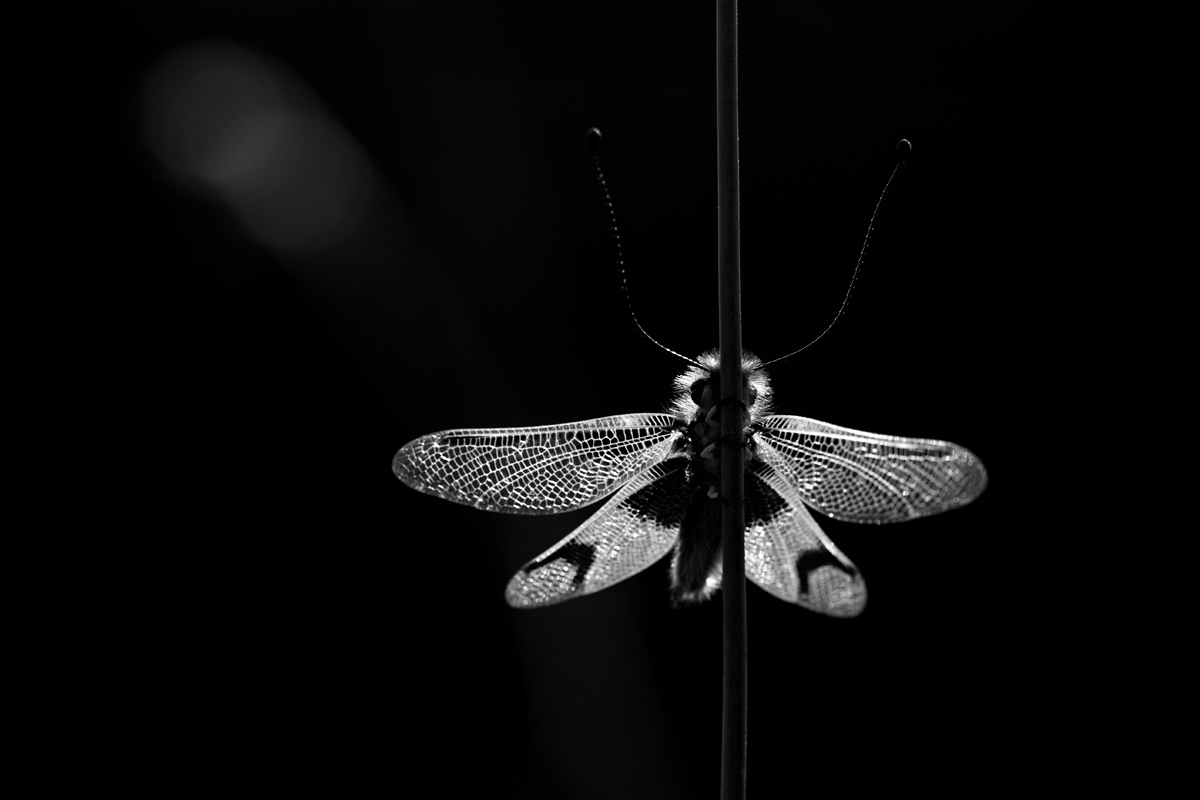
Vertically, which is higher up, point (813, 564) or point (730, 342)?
point (730, 342)

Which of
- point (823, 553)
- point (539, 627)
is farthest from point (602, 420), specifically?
point (539, 627)

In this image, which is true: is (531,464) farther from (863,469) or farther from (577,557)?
(863,469)

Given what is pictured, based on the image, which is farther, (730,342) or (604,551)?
(604,551)

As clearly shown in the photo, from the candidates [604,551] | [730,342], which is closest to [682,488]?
[604,551]

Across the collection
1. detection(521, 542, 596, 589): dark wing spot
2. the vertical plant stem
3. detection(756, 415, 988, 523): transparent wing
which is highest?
the vertical plant stem

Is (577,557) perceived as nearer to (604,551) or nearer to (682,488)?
(604,551)

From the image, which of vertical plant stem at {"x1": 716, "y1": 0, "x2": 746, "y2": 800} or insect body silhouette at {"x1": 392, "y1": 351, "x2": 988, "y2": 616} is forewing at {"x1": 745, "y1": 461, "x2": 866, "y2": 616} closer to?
insect body silhouette at {"x1": 392, "y1": 351, "x2": 988, "y2": 616}

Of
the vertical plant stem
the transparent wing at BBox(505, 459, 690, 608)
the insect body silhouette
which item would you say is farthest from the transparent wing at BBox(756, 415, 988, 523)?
the vertical plant stem

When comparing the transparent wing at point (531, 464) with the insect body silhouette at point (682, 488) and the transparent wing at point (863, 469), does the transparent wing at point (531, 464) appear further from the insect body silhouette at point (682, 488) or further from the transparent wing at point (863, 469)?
the transparent wing at point (863, 469)
